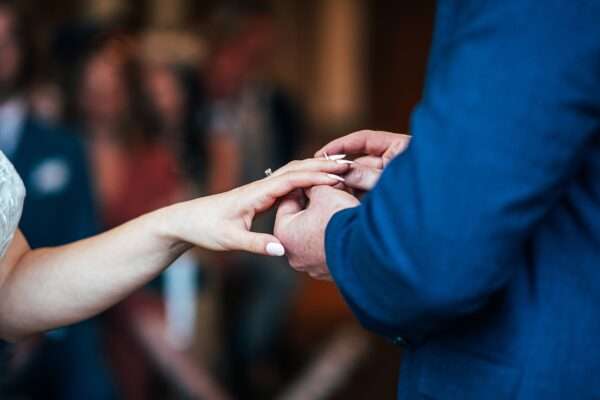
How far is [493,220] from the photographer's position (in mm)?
914

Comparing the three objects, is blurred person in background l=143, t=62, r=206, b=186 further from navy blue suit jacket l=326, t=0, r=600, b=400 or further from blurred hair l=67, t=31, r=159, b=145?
navy blue suit jacket l=326, t=0, r=600, b=400

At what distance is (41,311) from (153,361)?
1.93m

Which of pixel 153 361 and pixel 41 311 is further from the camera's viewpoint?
pixel 153 361

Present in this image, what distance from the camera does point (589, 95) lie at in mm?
896

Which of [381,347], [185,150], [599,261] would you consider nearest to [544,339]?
[599,261]

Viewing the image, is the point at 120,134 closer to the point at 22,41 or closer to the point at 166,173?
the point at 166,173

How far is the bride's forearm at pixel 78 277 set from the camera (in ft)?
4.13

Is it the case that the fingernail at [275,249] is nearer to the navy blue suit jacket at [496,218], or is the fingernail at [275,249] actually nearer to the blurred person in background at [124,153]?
the navy blue suit jacket at [496,218]

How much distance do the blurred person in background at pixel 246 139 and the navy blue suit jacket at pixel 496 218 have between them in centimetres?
268

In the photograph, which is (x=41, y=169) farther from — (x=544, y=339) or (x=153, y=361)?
(x=544, y=339)

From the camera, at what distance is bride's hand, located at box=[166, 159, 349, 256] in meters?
1.14

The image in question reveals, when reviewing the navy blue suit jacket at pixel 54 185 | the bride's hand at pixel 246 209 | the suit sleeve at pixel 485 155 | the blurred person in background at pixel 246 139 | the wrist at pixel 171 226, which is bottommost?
the blurred person in background at pixel 246 139

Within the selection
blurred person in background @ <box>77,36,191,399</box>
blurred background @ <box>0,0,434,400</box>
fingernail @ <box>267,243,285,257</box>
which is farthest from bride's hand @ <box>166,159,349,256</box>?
blurred person in background @ <box>77,36,191,399</box>

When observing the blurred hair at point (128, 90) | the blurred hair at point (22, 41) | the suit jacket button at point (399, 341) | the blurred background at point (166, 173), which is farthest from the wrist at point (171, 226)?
the blurred hair at point (128, 90)
